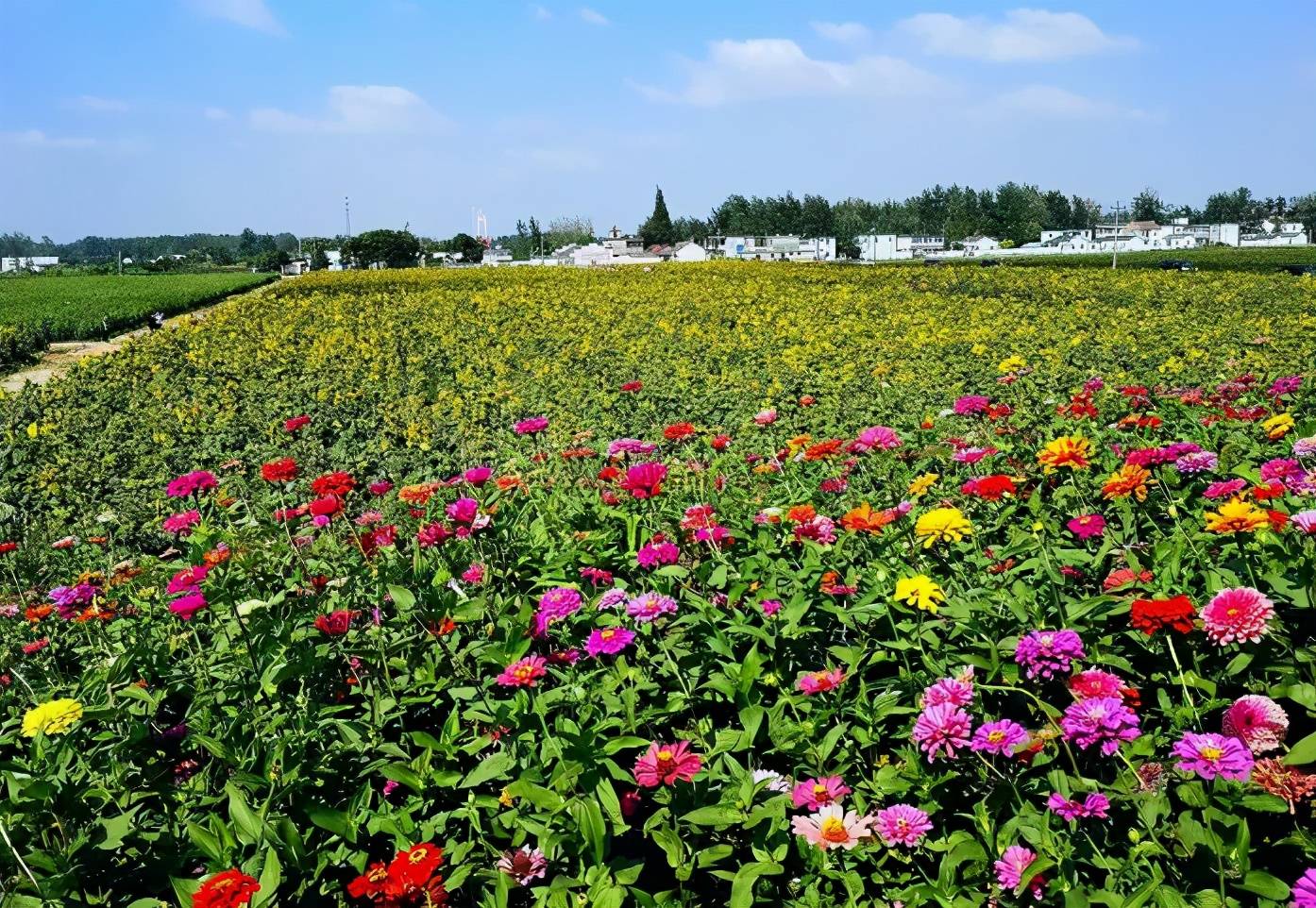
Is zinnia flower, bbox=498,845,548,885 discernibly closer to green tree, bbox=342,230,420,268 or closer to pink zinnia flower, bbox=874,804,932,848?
pink zinnia flower, bbox=874,804,932,848

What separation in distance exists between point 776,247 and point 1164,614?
78.4 meters

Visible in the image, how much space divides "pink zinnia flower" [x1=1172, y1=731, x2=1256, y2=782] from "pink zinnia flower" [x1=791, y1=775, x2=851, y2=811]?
0.53 m

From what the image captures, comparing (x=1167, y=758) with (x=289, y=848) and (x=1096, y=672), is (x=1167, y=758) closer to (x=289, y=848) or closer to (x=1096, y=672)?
(x=1096, y=672)

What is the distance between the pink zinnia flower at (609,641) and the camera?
1737 mm

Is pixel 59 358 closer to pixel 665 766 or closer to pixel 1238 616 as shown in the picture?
pixel 665 766

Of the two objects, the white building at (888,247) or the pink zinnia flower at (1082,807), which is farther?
the white building at (888,247)

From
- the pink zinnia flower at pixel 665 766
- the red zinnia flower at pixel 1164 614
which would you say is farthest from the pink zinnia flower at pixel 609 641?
the red zinnia flower at pixel 1164 614

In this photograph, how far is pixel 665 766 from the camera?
1491mm

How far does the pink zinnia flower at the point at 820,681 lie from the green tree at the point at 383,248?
65552mm

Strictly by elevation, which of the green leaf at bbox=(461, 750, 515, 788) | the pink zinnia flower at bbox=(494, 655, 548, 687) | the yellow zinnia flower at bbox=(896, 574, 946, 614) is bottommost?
the green leaf at bbox=(461, 750, 515, 788)

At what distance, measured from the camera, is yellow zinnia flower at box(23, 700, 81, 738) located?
1660 millimetres

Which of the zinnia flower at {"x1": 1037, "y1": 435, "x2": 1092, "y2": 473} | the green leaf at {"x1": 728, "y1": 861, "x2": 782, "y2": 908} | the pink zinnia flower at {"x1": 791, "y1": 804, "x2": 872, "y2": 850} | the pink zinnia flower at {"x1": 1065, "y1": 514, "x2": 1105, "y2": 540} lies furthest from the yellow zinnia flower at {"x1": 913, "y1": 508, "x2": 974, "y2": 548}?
the green leaf at {"x1": 728, "y1": 861, "x2": 782, "y2": 908}

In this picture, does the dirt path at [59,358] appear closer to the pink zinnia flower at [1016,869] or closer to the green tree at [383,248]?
the pink zinnia flower at [1016,869]

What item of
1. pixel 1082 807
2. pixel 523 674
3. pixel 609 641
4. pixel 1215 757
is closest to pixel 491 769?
pixel 523 674
